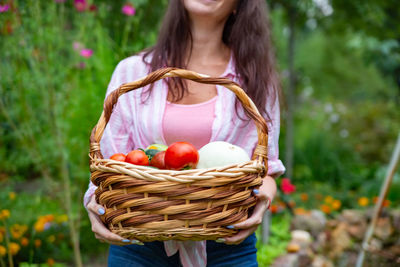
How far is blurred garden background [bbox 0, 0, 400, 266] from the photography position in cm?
247

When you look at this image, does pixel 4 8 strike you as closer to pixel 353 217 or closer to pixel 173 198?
pixel 173 198

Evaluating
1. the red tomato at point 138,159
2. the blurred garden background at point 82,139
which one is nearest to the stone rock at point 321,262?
the blurred garden background at point 82,139

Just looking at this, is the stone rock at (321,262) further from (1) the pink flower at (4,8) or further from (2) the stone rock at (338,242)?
(1) the pink flower at (4,8)

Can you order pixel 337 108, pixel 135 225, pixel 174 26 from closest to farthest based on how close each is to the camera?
pixel 135 225
pixel 174 26
pixel 337 108

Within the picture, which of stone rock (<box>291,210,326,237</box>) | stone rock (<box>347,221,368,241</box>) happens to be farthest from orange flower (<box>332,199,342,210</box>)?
stone rock (<box>291,210,326,237</box>)

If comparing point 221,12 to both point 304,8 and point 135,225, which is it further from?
point 304,8

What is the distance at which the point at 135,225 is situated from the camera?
1149 millimetres

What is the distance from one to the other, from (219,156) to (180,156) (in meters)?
0.12

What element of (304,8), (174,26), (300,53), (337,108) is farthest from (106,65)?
(300,53)

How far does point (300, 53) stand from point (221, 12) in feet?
57.7

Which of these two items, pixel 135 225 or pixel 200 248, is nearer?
pixel 135 225

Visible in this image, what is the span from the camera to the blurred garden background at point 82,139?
2.47 m

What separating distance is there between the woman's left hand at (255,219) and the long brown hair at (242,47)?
1.15 ft

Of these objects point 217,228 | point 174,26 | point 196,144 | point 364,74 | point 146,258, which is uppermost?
point 174,26
